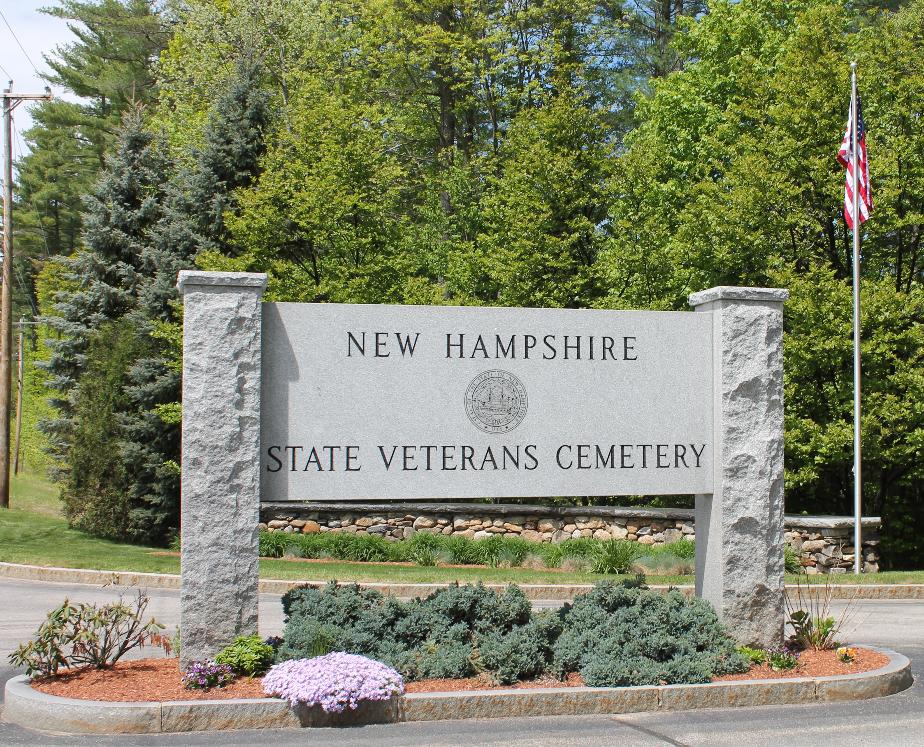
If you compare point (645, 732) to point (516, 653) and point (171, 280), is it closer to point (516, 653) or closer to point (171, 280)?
point (516, 653)

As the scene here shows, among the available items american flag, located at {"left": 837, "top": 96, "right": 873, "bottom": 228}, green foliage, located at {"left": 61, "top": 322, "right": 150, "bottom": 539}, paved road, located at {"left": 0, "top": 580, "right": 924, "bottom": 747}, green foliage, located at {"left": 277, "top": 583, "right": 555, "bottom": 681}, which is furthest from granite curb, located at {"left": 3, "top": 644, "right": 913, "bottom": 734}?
green foliage, located at {"left": 61, "top": 322, "right": 150, "bottom": 539}

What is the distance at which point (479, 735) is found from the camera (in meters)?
7.36

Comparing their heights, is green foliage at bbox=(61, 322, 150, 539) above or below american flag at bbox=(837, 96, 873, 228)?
below

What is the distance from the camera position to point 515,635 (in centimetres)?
851

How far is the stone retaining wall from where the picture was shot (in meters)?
19.8

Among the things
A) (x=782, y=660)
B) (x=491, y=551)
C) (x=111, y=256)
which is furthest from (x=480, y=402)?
(x=111, y=256)

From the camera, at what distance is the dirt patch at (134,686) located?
768cm

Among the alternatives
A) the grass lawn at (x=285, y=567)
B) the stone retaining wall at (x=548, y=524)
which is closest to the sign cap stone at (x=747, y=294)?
the grass lawn at (x=285, y=567)

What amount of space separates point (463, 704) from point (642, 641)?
1.79 m

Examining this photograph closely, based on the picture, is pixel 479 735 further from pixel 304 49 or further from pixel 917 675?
pixel 304 49

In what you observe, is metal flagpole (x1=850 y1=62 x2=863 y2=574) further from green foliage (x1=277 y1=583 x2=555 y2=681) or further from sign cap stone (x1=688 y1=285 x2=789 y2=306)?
green foliage (x1=277 y1=583 x2=555 y2=681)

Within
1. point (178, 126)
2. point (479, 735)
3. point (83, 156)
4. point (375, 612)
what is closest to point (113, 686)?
point (375, 612)

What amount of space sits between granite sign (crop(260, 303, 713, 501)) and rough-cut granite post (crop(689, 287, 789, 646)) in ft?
0.76

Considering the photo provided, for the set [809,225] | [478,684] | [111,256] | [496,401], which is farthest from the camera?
[111,256]
